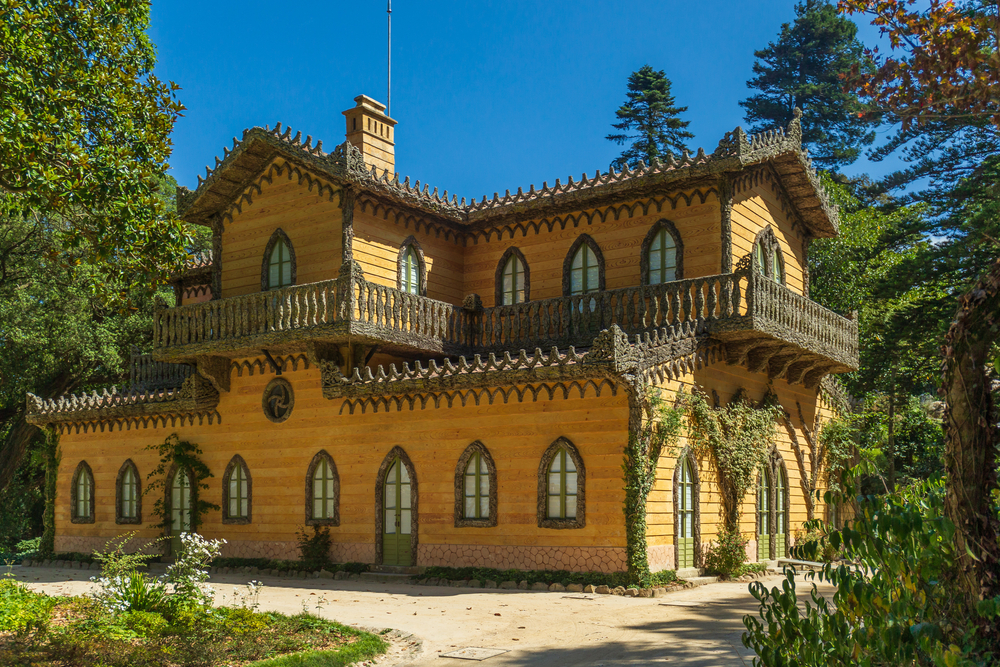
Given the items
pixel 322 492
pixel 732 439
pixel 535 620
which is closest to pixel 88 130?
pixel 322 492

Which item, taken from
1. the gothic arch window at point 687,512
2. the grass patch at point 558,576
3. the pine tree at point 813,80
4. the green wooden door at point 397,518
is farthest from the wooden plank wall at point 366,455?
the pine tree at point 813,80

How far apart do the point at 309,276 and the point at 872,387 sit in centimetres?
1775

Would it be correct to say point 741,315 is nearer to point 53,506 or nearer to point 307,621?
point 307,621

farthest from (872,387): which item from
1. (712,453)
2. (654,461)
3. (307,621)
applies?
(307,621)

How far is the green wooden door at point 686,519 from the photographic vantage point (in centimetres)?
1702

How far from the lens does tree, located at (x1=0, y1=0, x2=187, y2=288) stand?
12.2 m

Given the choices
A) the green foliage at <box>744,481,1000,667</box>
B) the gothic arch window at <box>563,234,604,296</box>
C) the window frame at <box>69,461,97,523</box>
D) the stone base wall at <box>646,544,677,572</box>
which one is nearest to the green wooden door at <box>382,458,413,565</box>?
the stone base wall at <box>646,544,677,572</box>

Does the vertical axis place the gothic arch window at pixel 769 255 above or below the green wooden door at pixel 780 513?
above

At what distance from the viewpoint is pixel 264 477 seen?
20.8 meters

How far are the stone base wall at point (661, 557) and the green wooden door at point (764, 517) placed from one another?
155 inches

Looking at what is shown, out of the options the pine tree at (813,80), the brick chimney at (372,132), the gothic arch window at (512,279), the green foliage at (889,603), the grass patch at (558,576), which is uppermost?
the pine tree at (813,80)

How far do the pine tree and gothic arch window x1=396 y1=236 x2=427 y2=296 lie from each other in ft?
85.7

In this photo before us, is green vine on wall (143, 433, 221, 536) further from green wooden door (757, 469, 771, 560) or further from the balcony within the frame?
green wooden door (757, 469, 771, 560)

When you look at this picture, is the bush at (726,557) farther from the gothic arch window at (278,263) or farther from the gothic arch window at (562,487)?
the gothic arch window at (278,263)
